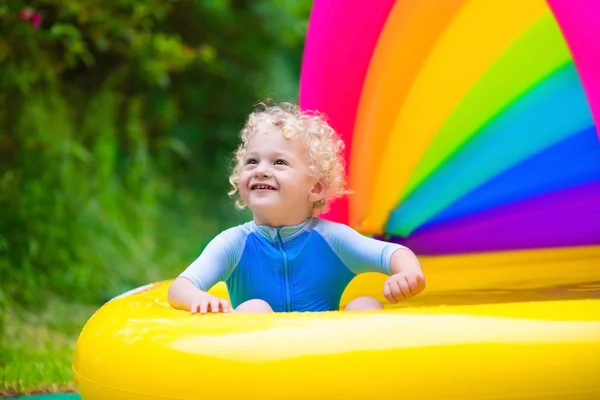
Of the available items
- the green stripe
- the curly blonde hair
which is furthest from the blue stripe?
the curly blonde hair

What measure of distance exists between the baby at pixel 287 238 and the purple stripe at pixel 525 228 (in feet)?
3.55

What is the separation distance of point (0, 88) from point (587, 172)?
9.76ft

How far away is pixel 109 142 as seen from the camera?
525 centimetres

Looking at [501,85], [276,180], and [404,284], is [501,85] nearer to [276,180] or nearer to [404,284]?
[276,180]

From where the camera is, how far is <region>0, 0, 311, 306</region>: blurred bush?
4.44 meters

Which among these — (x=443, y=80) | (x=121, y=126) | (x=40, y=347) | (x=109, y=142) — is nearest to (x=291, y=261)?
(x=443, y=80)

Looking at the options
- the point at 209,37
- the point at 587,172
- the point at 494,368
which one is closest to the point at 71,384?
the point at 494,368

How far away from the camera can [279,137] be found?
99.7 inches

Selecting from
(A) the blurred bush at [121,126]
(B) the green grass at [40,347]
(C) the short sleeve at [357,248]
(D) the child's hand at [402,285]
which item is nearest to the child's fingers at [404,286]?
(D) the child's hand at [402,285]

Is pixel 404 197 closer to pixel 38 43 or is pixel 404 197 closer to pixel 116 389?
pixel 116 389

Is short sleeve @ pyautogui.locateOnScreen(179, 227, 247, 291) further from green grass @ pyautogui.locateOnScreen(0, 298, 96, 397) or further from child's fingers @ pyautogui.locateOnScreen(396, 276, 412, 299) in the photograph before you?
green grass @ pyautogui.locateOnScreen(0, 298, 96, 397)

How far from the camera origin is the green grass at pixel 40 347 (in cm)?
303

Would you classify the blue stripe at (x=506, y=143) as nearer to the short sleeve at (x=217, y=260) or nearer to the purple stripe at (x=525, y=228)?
the purple stripe at (x=525, y=228)

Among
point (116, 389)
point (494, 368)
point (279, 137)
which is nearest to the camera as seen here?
point (494, 368)
